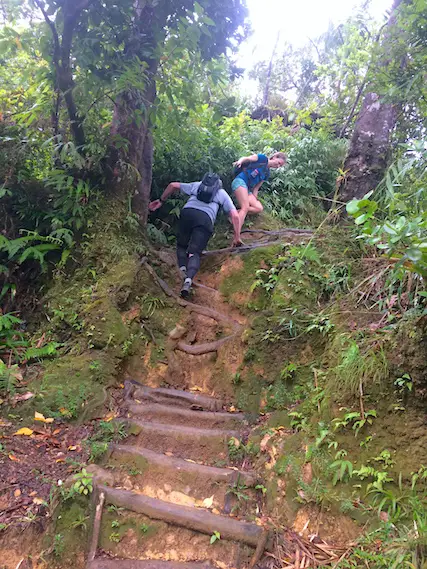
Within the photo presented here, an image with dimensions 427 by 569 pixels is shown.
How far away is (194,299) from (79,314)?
1.81 metres

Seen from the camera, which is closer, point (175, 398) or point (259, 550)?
point (259, 550)

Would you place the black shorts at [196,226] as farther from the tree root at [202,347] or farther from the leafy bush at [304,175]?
the leafy bush at [304,175]

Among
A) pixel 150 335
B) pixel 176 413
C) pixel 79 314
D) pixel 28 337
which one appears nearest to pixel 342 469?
pixel 176 413

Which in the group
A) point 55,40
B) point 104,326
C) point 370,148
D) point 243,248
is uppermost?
point 55,40

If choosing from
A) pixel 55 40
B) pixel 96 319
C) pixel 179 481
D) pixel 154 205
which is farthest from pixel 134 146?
pixel 179 481

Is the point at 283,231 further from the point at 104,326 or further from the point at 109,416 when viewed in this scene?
the point at 109,416

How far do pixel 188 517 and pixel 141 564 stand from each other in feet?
1.49

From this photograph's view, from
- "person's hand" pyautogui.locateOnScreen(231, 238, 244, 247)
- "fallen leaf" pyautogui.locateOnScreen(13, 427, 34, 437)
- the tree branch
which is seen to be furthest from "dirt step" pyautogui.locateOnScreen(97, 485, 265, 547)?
the tree branch

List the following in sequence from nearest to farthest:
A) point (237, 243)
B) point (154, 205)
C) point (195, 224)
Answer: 1. point (195, 224)
2. point (237, 243)
3. point (154, 205)

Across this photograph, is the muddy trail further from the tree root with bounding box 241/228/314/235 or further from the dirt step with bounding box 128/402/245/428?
the tree root with bounding box 241/228/314/235

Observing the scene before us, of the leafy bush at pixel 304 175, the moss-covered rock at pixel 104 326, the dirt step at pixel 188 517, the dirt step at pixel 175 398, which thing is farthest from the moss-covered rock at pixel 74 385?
the leafy bush at pixel 304 175

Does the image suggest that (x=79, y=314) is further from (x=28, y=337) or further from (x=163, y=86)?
(x=163, y=86)

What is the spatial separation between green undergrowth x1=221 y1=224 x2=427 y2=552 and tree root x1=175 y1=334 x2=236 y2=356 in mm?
399

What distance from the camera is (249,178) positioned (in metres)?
7.12
